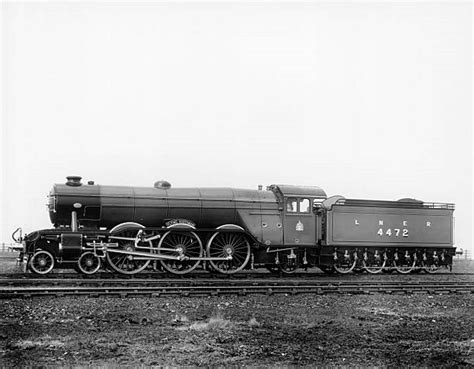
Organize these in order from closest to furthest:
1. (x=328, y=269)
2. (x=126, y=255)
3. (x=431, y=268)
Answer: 1. (x=126, y=255)
2. (x=328, y=269)
3. (x=431, y=268)

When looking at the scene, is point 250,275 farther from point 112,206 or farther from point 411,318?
point 411,318

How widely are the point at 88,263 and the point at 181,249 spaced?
2724 millimetres

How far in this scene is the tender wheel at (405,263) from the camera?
69.8 ft

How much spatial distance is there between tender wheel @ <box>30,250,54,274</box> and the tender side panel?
899 cm

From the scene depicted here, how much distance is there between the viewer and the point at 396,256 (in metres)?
21.2

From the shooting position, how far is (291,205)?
19406mm

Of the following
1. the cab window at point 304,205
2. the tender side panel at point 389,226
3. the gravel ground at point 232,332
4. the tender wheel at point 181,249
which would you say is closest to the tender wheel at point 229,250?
the tender wheel at point 181,249

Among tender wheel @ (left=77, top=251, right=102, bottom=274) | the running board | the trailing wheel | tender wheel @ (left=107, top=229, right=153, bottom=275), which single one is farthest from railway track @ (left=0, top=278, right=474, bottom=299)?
the trailing wheel

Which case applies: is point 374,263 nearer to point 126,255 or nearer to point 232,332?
point 126,255

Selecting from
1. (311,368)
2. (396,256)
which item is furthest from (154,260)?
(311,368)

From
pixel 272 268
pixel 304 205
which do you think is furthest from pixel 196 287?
pixel 272 268

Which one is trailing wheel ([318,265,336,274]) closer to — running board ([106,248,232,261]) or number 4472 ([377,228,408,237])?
number 4472 ([377,228,408,237])

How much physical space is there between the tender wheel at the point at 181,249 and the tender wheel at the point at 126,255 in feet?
1.76

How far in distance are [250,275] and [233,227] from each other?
1617mm
